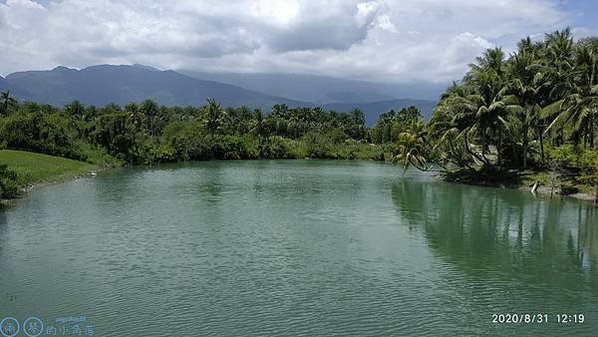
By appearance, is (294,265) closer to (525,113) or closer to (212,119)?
(525,113)

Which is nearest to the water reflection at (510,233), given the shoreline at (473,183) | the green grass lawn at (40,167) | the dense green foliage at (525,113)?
the shoreline at (473,183)

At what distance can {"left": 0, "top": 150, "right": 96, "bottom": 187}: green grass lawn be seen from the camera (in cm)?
4419

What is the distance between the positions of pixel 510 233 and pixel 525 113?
80.6ft

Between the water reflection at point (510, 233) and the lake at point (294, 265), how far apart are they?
11cm

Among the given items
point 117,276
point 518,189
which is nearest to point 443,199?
point 518,189

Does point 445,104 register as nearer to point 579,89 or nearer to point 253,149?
point 579,89

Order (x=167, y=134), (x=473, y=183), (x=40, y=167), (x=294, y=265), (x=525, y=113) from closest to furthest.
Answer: (x=294, y=265) < (x=525, y=113) < (x=40, y=167) < (x=473, y=183) < (x=167, y=134)

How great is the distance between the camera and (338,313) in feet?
51.1

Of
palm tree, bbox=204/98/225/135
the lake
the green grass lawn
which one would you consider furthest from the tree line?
the lake

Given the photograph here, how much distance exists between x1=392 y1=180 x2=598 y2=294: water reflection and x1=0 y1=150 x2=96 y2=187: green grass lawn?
2943 cm

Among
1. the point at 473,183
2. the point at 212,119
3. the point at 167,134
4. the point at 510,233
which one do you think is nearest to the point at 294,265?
the point at 510,233

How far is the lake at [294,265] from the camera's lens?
15039mm

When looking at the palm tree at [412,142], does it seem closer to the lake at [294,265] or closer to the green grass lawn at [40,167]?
the lake at [294,265]

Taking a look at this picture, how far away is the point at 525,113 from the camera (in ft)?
161
